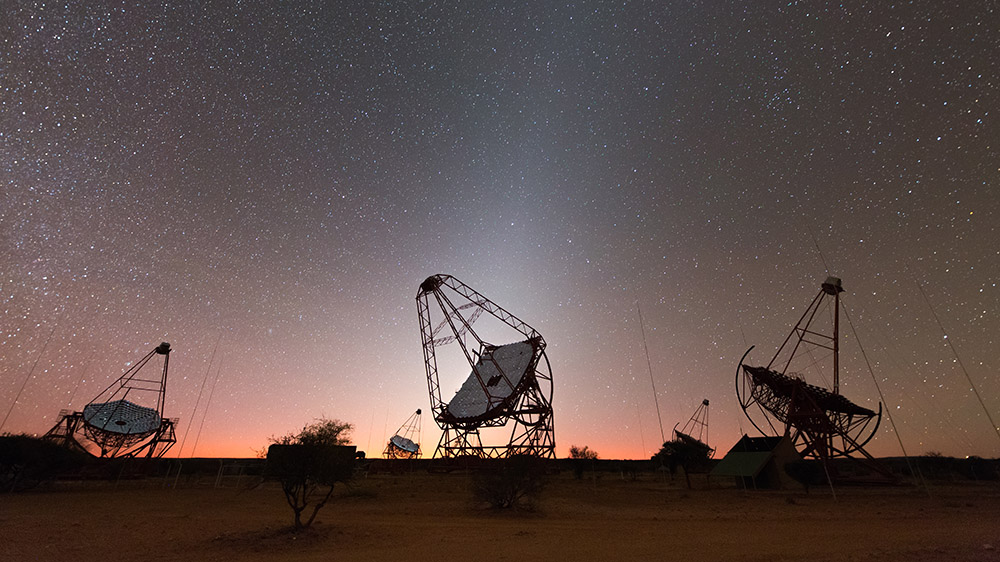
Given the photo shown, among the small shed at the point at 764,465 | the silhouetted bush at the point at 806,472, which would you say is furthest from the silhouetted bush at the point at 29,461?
the silhouetted bush at the point at 806,472

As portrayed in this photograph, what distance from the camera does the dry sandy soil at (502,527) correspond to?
13.3 metres

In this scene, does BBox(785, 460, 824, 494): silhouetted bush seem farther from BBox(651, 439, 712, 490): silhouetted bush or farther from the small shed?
BBox(651, 439, 712, 490): silhouetted bush

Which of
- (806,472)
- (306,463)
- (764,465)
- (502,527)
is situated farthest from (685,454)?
(306,463)

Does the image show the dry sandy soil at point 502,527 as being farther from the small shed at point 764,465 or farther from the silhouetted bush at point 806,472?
the small shed at point 764,465

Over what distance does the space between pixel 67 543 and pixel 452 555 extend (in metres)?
13.1

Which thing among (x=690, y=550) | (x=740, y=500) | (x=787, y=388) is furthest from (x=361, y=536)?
(x=787, y=388)

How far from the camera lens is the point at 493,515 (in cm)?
2306

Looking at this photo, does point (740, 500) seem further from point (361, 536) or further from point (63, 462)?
point (63, 462)

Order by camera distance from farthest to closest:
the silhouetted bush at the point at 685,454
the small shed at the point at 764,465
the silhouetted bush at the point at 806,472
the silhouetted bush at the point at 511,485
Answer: the silhouetted bush at the point at 685,454, the small shed at the point at 764,465, the silhouetted bush at the point at 806,472, the silhouetted bush at the point at 511,485

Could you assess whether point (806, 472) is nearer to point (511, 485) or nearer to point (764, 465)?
point (764, 465)

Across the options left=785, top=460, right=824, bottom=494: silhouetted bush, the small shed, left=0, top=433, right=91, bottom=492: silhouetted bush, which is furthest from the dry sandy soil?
the small shed

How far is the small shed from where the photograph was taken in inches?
1495

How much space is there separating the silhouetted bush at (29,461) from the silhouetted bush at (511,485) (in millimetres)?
34941

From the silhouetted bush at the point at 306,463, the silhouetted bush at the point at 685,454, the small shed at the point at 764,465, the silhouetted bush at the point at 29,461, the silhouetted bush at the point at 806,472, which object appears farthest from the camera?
the silhouetted bush at the point at 685,454
